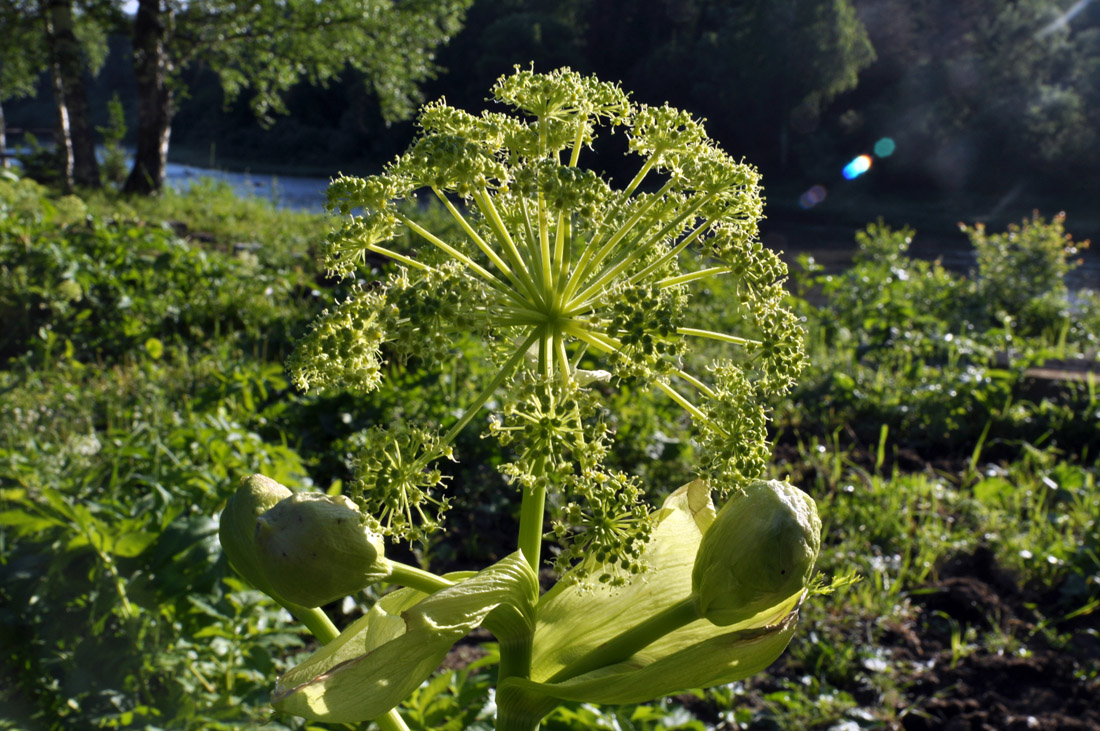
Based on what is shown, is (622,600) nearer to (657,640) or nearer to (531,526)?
(657,640)

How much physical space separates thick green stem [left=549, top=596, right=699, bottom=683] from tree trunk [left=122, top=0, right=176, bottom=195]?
17236 mm

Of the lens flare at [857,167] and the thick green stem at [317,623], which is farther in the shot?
the lens flare at [857,167]

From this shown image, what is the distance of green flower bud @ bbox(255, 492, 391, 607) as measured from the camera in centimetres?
92

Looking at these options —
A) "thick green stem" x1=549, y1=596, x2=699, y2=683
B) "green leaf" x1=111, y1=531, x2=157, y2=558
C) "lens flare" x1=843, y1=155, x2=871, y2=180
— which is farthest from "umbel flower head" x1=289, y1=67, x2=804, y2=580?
"lens flare" x1=843, y1=155, x2=871, y2=180

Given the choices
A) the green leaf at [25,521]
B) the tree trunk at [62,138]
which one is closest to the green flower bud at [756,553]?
the green leaf at [25,521]

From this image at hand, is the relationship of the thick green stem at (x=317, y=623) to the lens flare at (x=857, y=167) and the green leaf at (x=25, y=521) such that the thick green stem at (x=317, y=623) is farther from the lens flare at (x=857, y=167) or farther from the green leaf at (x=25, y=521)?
the lens flare at (x=857, y=167)

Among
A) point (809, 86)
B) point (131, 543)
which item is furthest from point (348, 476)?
point (809, 86)

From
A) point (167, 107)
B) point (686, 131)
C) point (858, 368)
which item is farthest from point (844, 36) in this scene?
point (686, 131)

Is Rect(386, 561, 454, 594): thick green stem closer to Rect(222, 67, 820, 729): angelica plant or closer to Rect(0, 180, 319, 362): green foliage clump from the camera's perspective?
Rect(222, 67, 820, 729): angelica plant

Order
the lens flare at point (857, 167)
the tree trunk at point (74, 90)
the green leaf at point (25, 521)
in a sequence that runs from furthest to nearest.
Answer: the lens flare at point (857, 167) < the tree trunk at point (74, 90) < the green leaf at point (25, 521)

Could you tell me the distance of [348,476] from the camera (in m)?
4.45

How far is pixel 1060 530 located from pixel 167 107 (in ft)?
58.5

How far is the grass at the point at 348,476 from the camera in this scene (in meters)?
→ 2.14

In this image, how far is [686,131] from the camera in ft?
3.81
